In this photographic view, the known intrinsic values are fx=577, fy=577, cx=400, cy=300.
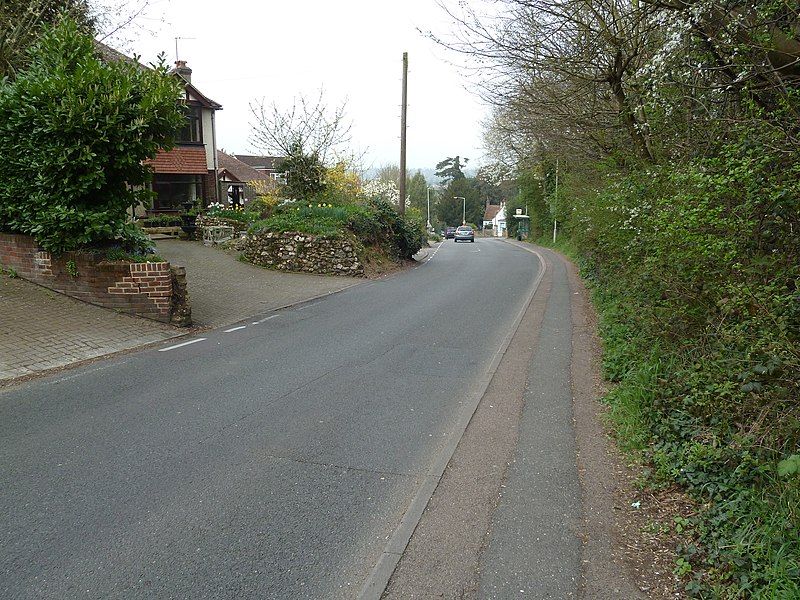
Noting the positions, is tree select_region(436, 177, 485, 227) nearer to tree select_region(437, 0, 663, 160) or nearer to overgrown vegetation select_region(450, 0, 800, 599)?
tree select_region(437, 0, 663, 160)

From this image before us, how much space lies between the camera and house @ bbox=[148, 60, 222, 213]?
32.5 m

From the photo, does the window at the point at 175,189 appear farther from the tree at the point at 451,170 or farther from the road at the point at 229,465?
the tree at the point at 451,170

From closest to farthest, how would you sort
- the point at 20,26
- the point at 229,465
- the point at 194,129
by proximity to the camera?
the point at 229,465, the point at 20,26, the point at 194,129

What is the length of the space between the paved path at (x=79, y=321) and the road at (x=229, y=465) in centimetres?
57

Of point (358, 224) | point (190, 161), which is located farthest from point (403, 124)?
point (190, 161)

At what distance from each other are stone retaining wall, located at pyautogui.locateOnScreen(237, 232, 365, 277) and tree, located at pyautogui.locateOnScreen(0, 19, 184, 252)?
9.57 meters

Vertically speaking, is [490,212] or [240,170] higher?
[240,170]

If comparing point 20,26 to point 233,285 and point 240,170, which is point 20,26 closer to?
point 233,285

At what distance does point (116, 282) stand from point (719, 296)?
897 cm

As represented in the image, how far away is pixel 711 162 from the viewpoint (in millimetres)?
5016

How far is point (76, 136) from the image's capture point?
9.23 meters

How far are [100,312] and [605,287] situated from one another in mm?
9982

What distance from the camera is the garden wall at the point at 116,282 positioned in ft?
32.1

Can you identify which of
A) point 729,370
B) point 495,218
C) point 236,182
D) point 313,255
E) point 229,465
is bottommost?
point 229,465
